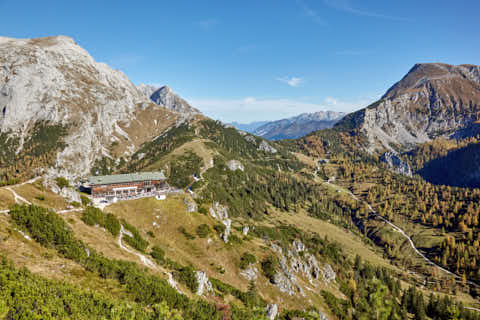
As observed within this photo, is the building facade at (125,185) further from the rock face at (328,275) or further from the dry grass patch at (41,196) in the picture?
the rock face at (328,275)

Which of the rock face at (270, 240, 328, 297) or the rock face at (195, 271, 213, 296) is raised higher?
the rock face at (195, 271, 213, 296)

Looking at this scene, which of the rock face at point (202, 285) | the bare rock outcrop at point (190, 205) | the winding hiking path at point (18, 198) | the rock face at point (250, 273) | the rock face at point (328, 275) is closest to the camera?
the winding hiking path at point (18, 198)

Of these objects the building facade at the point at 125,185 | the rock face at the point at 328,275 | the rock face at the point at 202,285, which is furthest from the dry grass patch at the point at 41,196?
the rock face at the point at 328,275

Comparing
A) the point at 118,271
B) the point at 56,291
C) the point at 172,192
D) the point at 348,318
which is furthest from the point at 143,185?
the point at 348,318

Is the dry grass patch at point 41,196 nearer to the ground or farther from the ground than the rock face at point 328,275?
farther from the ground

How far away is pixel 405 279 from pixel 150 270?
207 m

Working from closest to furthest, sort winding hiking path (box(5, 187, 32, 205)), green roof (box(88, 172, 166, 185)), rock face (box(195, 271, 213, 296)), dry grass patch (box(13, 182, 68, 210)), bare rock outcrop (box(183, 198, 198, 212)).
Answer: winding hiking path (box(5, 187, 32, 205))
rock face (box(195, 271, 213, 296))
dry grass patch (box(13, 182, 68, 210))
bare rock outcrop (box(183, 198, 198, 212))
green roof (box(88, 172, 166, 185))

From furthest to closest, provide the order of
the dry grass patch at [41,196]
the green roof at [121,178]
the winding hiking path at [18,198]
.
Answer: the green roof at [121,178] < the dry grass patch at [41,196] < the winding hiking path at [18,198]

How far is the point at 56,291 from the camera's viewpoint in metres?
29.9

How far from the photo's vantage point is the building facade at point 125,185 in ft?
333

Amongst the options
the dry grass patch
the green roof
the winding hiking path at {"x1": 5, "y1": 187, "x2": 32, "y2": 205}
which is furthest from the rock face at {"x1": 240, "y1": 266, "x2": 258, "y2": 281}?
the green roof

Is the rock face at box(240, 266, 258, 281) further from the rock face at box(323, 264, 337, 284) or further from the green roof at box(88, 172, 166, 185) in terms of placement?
the rock face at box(323, 264, 337, 284)

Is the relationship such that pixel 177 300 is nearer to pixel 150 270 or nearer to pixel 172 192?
pixel 150 270

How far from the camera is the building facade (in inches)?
3996
